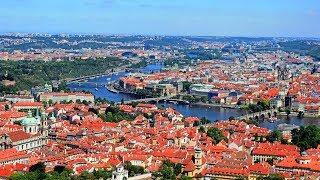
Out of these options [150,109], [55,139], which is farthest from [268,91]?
[55,139]

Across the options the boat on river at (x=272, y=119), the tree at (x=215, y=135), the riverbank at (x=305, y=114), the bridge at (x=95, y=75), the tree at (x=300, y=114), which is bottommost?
the bridge at (x=95, y=75)

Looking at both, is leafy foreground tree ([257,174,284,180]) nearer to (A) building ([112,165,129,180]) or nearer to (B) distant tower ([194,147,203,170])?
(B) distant tower ([194,147,203,170])

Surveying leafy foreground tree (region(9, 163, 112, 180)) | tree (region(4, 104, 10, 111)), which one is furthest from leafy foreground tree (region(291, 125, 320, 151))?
tree (region(4, 104, 10, 111))

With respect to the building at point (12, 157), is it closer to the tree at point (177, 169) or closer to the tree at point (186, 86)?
the tree at point (177, 169)

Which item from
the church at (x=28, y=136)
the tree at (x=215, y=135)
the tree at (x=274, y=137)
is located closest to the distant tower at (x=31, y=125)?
the church at (x=28, y=136)

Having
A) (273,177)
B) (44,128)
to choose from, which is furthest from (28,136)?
(273,177)
